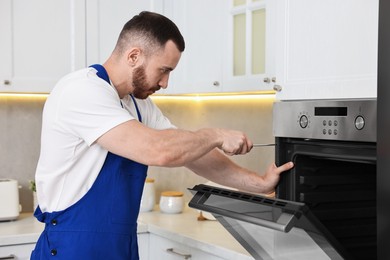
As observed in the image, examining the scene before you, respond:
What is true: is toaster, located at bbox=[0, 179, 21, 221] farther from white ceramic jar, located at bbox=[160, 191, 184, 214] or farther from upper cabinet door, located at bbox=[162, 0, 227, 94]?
upper cabinet door, located at bbox=[162, 0, 227, 94]

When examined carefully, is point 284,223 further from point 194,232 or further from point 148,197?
point 148,197

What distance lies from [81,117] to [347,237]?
75 cm

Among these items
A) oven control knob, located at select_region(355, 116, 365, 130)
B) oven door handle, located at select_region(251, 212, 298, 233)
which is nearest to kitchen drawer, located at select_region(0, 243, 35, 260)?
oven door handle, located at select_region(251, 212, 298, 233)

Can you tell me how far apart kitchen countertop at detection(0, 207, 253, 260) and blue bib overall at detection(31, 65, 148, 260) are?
44 cm

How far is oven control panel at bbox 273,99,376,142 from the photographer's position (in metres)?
1.43

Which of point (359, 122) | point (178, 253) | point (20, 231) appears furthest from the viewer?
point (20, 231)

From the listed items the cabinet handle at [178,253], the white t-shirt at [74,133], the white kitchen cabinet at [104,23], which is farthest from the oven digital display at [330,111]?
the white kitchen cabinet at [104,23]

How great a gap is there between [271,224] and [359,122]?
291 mm

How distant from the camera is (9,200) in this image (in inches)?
116

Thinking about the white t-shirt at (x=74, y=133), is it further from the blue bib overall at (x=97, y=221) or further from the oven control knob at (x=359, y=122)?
the oven control knob at (x=359, y=122)

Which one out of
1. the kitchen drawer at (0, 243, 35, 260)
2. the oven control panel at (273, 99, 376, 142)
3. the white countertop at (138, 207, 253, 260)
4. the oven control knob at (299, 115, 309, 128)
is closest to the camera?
the oven control panel at (273, 99, 376, 142)

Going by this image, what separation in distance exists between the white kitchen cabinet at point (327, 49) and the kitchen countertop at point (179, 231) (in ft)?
2.40

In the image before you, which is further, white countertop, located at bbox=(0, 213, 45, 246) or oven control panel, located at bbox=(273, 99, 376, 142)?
Result: white countertop, located at bbox=(0, 213, 45, 246)

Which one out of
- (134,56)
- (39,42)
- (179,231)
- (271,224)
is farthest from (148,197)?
(271,224)
